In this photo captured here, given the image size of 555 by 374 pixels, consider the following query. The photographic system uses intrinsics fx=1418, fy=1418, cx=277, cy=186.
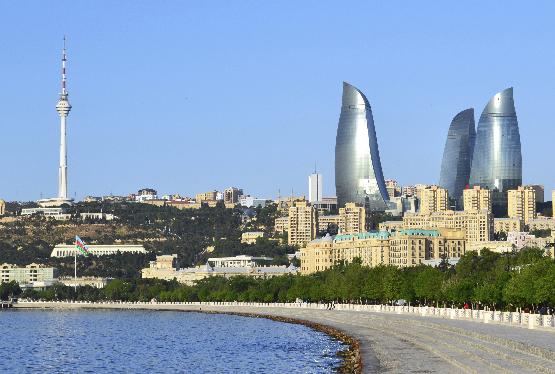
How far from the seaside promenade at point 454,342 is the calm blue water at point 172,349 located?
3.25m

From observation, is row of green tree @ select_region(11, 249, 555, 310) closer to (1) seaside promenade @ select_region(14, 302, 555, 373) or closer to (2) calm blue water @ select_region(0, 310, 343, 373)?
(1) seaside promenade @ select_region(14, 302, 555, 373)

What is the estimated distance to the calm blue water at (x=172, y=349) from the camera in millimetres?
74000

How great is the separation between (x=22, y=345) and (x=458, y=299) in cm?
3679

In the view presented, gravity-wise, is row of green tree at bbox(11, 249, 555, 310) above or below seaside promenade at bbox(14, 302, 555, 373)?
above

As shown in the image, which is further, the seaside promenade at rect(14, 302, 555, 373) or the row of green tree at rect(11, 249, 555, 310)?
the row of green tree at rect(11, 249, 555, 310)

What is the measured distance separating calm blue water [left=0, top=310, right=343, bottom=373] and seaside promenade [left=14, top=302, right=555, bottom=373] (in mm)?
3249

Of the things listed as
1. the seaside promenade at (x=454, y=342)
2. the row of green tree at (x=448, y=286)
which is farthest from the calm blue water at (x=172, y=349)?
the row of green tree at (x=448, y=286)

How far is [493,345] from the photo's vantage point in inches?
2468

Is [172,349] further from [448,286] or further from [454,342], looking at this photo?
[448,286]

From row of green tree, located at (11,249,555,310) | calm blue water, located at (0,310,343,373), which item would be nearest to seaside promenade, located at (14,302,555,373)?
calm blue water, located at (0,310,343,373)

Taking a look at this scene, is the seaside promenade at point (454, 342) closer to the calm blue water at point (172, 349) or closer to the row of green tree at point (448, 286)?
the calm blue water at point (172, 349)

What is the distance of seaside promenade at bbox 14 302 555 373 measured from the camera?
54875 mm

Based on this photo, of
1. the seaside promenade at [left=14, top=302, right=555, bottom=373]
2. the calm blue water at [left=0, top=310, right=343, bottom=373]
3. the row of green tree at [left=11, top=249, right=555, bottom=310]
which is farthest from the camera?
the row of green tree at [left=11, top=249, right=555, bottom=310]

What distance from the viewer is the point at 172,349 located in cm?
9138
